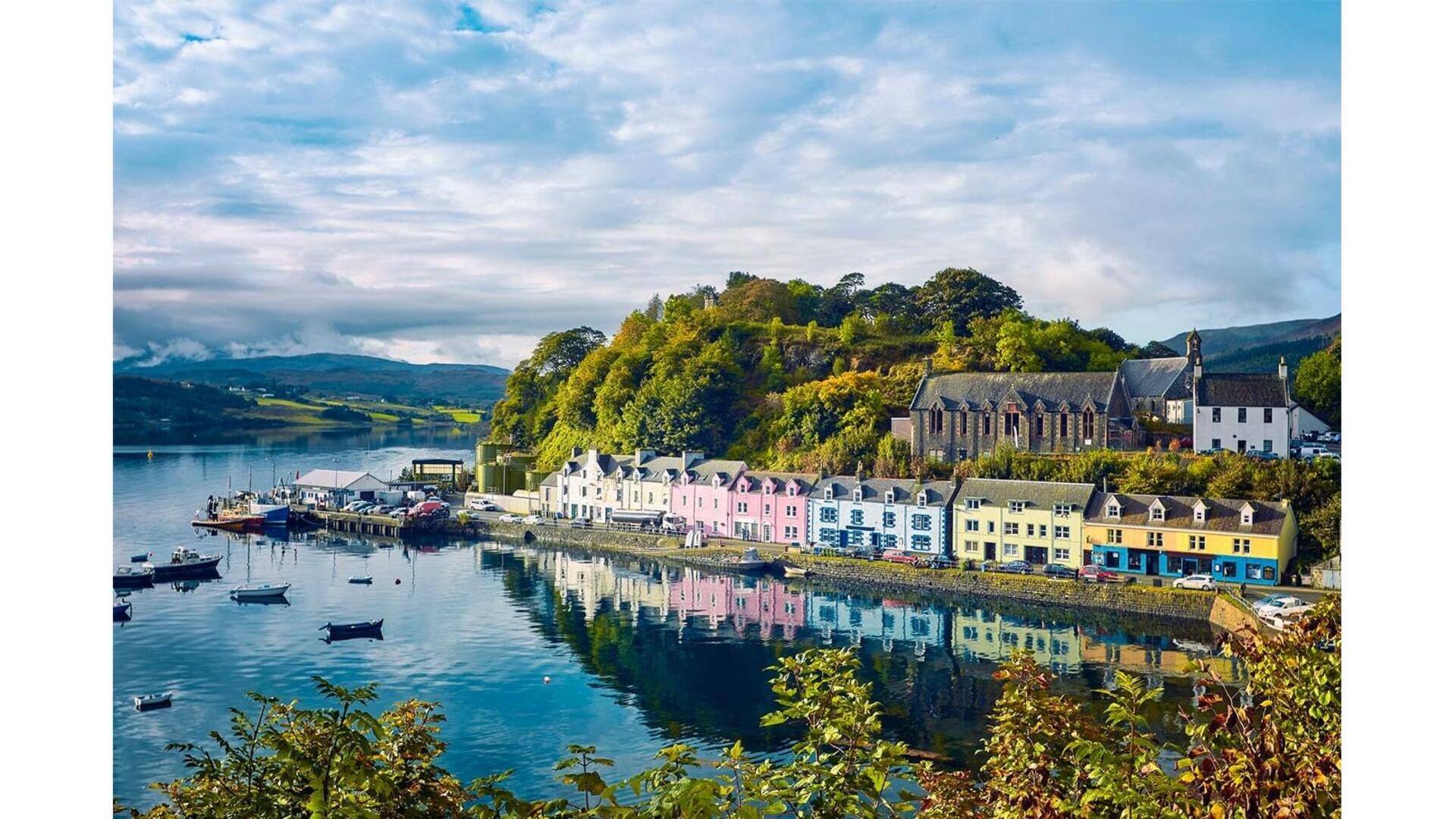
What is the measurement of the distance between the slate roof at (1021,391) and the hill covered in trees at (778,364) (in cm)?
88

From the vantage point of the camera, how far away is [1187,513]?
1139 cm

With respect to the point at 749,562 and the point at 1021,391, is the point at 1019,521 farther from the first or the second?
the point at 749,562

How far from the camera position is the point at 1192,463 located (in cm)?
1177

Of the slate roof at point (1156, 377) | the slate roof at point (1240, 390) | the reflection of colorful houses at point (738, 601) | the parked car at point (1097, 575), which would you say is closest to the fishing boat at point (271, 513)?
the reflection of colorful houses at point (738, 601)

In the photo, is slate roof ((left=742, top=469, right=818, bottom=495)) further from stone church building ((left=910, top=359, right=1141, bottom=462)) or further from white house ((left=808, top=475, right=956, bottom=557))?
stone church building ((left=910, top=359, right=1141, bottom=462))

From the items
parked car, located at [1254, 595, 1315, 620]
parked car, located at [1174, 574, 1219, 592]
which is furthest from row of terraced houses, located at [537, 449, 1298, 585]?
parked car, located at [1254, 595, 1315, 620]

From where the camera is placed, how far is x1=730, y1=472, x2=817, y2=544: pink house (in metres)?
15.2

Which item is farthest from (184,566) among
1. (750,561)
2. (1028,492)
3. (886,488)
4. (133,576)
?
(1028,492)

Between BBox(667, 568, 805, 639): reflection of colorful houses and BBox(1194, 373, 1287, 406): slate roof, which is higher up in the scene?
BBox(1194, 373, 1287, 406): slate roof

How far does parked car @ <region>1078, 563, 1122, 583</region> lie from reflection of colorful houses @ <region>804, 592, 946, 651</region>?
166cm

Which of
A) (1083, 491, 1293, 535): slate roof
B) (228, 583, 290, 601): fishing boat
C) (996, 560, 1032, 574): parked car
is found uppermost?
(1083, 491, 1293, 535): slate roof

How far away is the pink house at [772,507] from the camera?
49.9 feet

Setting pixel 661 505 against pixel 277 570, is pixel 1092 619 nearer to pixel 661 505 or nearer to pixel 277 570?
pixel 661 505
